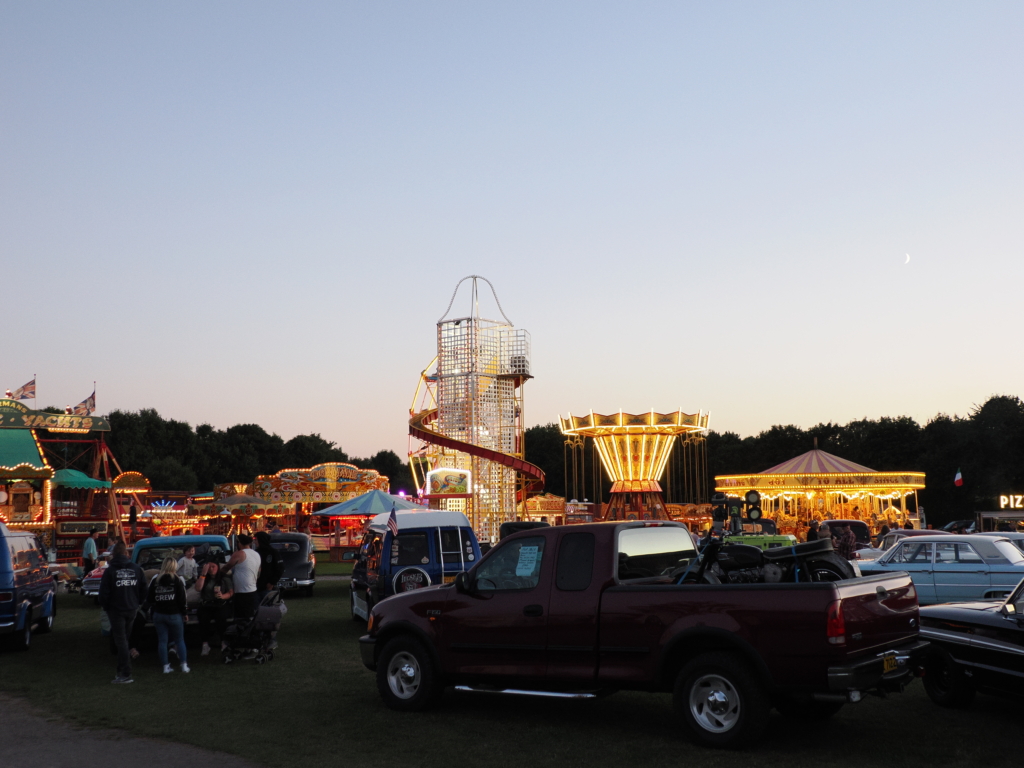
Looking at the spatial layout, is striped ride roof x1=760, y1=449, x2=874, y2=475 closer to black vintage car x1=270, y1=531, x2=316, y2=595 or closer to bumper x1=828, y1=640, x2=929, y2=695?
black vintage car x1=270, y1=531, x2=316, y2=595

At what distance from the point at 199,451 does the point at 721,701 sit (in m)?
102

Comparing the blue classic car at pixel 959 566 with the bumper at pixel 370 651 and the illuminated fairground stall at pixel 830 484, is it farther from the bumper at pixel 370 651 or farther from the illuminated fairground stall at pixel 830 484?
the illuminated fairground stall at pixel 830 484

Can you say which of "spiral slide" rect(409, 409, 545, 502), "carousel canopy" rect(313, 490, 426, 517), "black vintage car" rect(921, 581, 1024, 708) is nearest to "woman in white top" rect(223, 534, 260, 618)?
"black vintage car" rect(921, 581, 1024, 708)

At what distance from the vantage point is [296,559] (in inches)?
883

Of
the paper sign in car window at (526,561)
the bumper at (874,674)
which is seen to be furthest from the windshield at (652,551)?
the bumper at (874,674)

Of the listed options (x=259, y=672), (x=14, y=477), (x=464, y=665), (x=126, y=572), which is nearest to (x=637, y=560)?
(x=464, y=665)

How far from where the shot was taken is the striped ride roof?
4728 cm

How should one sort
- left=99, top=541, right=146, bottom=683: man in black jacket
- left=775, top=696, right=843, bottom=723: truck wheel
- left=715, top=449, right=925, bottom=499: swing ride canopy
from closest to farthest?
1. left=775, top=696, right=843, bottom=723: truck wheel
2. left=99, top=541, right=146, bottom=683: man in black jacket
3. left=715, top=449, right=925, bottom=499: swing ride canopy

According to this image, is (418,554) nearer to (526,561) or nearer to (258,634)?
(258,634)

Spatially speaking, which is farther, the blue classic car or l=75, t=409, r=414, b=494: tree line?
l=75, t=409, r=414, b=494: tree line

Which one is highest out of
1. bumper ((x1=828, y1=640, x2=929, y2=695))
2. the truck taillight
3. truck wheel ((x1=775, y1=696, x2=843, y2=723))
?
the truck taillight

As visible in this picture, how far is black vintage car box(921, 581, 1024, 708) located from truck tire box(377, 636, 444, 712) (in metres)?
4.60

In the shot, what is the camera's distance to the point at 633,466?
169 ft

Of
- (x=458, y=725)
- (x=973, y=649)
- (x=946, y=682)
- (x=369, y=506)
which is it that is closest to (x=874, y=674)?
(x=973, y=649)
